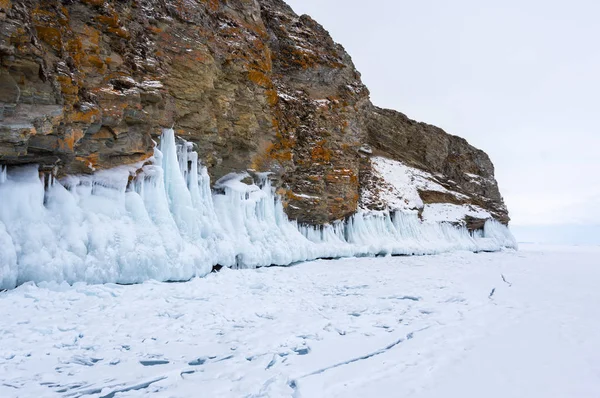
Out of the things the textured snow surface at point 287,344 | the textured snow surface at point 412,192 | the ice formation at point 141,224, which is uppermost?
the textured snow surface at point 412,192

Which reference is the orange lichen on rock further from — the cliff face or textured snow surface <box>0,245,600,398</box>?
textured snow surface <box>0,245,600,398</box>

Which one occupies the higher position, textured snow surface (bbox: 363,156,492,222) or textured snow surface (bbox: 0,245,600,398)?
textured snow surface (bbox: 363,156,492,222)

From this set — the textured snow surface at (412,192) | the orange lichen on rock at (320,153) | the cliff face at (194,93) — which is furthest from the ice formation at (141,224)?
the textured snow surface at (412,192)

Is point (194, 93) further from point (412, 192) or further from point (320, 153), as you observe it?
point (412, 192)

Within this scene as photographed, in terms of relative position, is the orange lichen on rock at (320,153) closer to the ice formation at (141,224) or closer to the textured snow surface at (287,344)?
the ice formation at (141,224)

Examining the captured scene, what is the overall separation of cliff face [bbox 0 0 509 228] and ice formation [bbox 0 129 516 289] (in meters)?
0.62

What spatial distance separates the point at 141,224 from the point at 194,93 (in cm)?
538

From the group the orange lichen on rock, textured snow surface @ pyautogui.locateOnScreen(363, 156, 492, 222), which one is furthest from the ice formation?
textured snow surface @ pyautogui.locateOnScreen(363, 156, 492, 222)

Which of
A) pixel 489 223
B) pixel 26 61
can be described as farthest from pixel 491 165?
pixel 26 61

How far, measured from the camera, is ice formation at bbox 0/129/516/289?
24.8ft

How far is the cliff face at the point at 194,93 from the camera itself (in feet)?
25.0

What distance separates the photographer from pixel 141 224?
9844mm

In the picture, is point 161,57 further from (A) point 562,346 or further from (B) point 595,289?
(B) point 595,289

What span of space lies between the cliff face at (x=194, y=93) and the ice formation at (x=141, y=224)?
0.62 m
